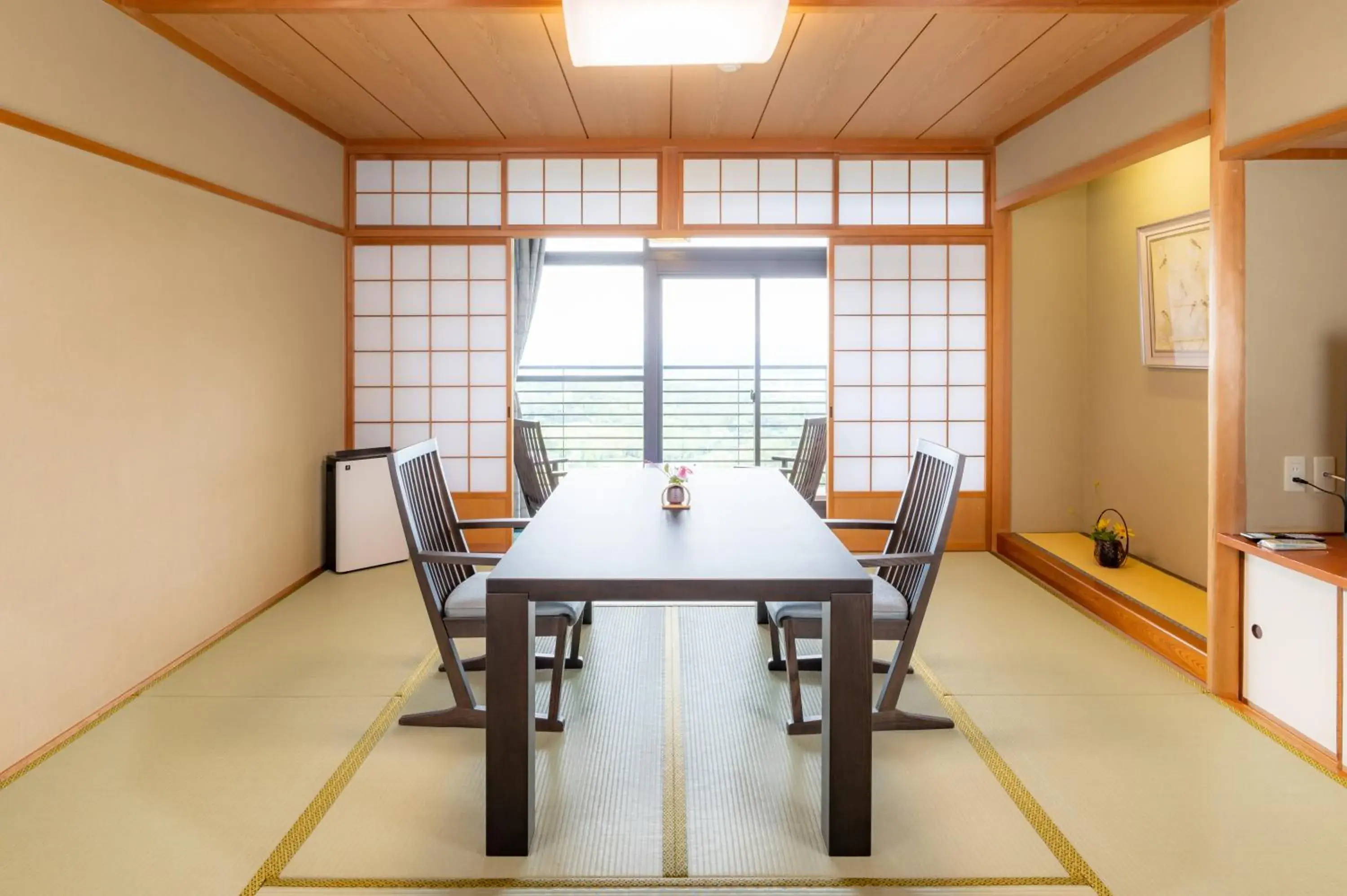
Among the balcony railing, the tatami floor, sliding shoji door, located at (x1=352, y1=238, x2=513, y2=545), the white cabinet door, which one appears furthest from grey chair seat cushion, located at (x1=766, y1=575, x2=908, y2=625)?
the balcony railing

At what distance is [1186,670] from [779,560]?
1993 millimetres

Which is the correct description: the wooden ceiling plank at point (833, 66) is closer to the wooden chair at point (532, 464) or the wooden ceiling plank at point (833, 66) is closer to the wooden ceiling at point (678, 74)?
the wooden ceiling at point (678, 74)

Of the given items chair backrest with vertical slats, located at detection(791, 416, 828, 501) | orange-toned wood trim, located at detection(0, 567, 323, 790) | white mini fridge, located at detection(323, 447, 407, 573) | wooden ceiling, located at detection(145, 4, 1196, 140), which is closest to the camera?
orange-toned wood trim, located at detection(0, 567, 323, 790)

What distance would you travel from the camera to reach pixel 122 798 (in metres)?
2.13

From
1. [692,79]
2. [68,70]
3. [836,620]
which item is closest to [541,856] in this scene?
[836,620]

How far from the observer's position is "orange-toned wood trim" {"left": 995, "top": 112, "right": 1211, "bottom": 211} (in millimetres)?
2973

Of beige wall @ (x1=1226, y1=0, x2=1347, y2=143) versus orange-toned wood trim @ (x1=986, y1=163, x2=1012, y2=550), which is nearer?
beige wall @ (x1=1226, y1=0, x2=1347, y2=143)

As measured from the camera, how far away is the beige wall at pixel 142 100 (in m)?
2.41

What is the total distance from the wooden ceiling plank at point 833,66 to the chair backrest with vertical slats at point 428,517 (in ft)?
7.27

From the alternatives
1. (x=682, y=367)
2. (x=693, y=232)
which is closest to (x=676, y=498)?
(x=693, y=232)

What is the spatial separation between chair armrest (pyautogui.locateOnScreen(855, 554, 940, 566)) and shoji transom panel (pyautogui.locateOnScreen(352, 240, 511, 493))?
309cm

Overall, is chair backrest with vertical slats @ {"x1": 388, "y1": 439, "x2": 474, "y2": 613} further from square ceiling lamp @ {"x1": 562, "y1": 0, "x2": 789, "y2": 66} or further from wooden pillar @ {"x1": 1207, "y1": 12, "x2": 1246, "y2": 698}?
wooden pillar @ {"x1": 1207, "y1": 12, "x2": 1246, "y2": 698}

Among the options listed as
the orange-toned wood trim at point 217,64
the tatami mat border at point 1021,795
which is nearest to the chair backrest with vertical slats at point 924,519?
the tatami mat border at point 1021,795

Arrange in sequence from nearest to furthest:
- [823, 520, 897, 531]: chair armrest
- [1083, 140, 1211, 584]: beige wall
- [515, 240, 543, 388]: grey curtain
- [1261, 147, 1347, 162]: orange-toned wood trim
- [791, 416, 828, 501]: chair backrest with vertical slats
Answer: [1261, 147, 1347, 162]: orange-toned wood trim
[823, 520, 897, 531]: chair armrest
[1083, 140, 1211, 584]: beige wall
[791, 416, 828, 501]: chair backrest with vertical slats
[515, 240, 543, 388]: grey curtain
